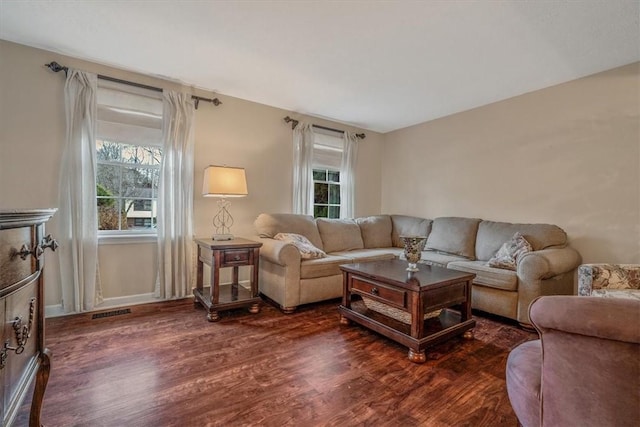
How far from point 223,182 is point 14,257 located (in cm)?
206

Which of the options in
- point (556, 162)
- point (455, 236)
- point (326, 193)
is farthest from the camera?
point (326, 193)

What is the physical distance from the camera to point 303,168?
4.07 meters

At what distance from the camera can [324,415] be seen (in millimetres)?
1453

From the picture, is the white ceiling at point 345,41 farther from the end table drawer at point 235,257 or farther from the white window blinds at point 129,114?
the end table drawer at point 235,257

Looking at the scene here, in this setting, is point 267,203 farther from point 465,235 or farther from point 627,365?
point 627,365

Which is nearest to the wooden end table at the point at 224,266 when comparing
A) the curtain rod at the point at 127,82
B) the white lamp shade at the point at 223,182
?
the white lamp shade at the point at 223,182

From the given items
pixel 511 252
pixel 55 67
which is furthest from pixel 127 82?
pixel 511 252

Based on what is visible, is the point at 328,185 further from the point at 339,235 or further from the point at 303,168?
the point at 339,235

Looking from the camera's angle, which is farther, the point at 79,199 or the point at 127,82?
the point at 127,82

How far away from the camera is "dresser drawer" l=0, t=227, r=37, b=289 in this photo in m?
0.80

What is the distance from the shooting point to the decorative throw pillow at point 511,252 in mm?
2781

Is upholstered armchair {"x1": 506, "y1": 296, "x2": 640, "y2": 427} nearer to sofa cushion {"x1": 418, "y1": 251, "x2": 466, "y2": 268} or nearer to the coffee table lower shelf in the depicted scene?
the coffee table lower shelf

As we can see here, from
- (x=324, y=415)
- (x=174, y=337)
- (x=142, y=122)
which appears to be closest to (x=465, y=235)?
(x=324, y=415)

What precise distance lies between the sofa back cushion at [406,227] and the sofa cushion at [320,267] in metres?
1.40
